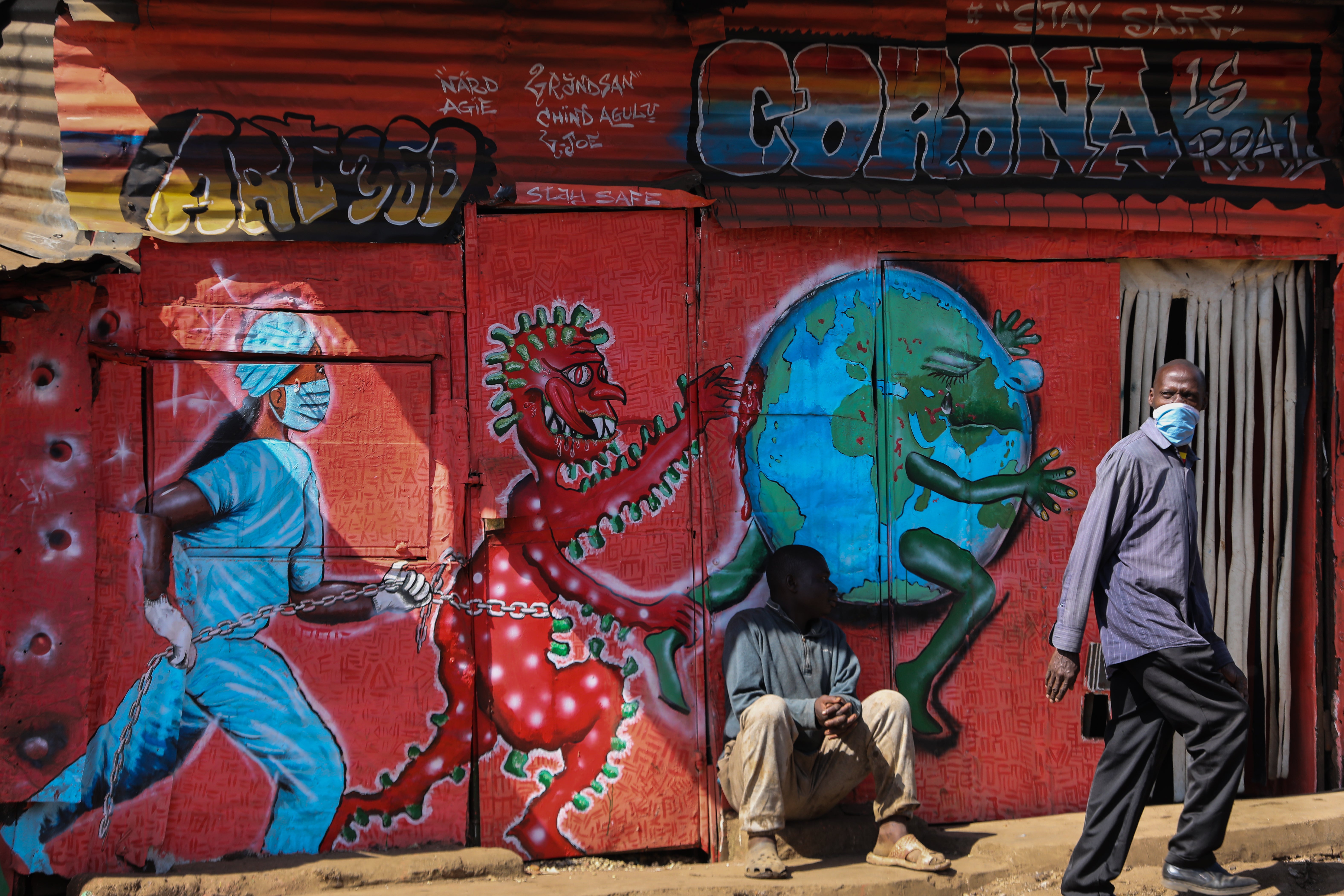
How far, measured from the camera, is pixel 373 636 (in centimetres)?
452

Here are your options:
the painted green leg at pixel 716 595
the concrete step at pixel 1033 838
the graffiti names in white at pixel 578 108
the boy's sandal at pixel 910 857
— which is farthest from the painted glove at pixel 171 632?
the boy's sandal at pixel 910 857

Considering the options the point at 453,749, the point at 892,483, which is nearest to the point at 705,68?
the point at 892,483

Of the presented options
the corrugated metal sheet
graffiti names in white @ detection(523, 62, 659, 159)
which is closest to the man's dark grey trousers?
graffiti names in white @ detection(523, 62, 659, 159)

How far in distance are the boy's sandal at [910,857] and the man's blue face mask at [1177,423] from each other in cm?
175

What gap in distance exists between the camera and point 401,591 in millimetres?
4559

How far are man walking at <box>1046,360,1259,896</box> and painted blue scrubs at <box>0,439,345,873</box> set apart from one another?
2.79 metres

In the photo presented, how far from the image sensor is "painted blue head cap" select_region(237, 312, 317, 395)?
4.52m

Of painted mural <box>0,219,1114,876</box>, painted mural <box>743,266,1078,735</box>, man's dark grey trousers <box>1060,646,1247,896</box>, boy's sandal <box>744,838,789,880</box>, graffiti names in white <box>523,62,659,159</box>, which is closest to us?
man's dark grey trousers <box>1060,646,1247,896</box>

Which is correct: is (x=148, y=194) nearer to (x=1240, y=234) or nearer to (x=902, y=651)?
(x=902, y=651)

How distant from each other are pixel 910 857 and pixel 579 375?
7.52 feet

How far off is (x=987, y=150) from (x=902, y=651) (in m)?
2.26

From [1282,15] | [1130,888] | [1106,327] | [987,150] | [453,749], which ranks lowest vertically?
[1130,888]

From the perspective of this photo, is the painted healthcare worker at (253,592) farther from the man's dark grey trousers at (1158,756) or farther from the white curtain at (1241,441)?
the white curtain at (1241,441)

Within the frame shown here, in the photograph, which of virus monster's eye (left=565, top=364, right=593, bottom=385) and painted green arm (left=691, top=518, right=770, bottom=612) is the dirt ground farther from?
virus monster's eye (left=565, top=364, right=593, bottom=385)
